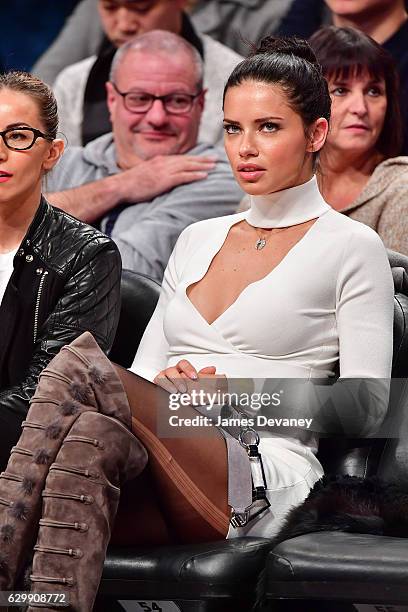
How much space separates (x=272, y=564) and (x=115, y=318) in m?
0.74

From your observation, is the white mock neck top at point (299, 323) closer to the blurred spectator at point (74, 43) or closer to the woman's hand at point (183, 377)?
the woman's hand at point (183, 377)

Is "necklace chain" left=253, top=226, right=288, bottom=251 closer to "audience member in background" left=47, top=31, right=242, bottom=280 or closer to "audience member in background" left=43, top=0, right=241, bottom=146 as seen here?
"audience member in background" left=47, top=31, right=242, bottom=280

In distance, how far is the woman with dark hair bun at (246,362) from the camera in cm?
203

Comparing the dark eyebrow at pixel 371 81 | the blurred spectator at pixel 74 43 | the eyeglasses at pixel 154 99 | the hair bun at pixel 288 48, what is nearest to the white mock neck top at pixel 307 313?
the hair bun at pixel 288 48

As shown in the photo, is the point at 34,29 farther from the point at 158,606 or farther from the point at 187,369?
the point at 158,606

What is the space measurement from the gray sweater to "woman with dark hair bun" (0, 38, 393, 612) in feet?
3.33

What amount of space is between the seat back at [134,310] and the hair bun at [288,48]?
2.05 feet

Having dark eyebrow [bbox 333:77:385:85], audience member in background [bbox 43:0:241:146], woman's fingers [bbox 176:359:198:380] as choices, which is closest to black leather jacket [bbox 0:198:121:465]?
woman's fingers [bbox 176:359:198:380]

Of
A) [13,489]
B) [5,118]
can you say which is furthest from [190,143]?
[13,489]

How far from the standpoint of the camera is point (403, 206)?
121 inches

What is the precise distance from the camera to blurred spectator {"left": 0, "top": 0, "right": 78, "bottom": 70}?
4199 mm

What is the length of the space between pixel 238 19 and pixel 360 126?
920 millimetres

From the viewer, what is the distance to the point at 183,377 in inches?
88.6

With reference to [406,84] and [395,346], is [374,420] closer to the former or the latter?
[395,346]
